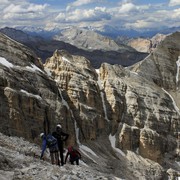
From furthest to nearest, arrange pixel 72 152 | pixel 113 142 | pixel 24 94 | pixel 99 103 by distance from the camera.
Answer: pixel 99 103
pixel 113 142
pixel 24 94
pixel 72 152

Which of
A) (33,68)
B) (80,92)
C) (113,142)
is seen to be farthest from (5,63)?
(113,142)

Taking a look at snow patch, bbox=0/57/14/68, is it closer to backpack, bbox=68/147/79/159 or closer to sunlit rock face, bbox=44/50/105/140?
sunlit rock face, bbox=44/50/105/140

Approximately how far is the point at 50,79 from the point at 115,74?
48.3ft

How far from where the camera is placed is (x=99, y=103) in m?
73.4

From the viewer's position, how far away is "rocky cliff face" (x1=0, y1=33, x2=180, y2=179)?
59844 mm

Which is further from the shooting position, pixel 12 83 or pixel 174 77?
pixel 174 77

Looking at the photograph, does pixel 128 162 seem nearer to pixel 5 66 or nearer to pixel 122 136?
pixel 122 136

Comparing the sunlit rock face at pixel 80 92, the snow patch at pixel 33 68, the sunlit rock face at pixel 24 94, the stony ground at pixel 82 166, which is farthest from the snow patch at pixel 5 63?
the stony ground at pixel 82 166

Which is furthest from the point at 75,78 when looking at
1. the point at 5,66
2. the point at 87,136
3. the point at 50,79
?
the point at 5,66

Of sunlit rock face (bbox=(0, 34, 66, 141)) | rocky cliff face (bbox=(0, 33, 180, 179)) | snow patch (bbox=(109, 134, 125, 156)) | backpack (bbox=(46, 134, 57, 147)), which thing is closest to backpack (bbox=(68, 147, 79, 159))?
backpack (bbox=(46, 134, 57, 147))

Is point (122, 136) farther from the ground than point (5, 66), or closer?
closer

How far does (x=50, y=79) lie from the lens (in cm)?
6769

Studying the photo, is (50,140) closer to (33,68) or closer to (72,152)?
(72,152)

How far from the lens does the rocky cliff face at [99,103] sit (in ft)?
196
